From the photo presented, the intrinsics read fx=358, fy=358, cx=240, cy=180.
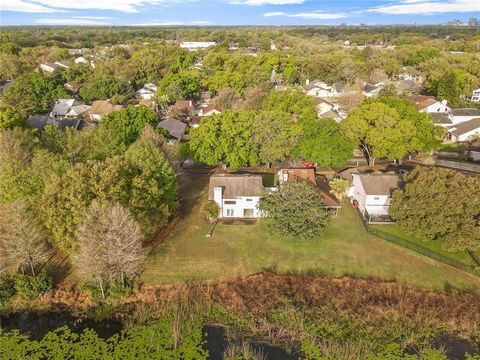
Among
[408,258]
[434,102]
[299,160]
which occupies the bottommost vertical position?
[408,258]

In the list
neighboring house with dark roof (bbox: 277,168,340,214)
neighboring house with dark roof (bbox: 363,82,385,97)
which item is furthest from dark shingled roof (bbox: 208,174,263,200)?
neighboring house with dark roof (bbox: 363,82,385,97)

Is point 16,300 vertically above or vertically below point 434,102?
below

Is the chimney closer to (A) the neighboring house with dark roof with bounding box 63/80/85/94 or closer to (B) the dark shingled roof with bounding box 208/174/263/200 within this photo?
(B) the dark shingled roof with bounding box 208/174/263/200

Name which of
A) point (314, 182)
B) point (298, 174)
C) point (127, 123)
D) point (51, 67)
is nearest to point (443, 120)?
point (314, 182)

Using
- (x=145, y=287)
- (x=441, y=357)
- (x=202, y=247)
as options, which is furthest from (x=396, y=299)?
(x=145, y=287)

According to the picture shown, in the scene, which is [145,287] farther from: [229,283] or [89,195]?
[89,195]

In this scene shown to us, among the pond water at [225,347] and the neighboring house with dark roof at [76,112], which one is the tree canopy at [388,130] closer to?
the pond water at [225,347]

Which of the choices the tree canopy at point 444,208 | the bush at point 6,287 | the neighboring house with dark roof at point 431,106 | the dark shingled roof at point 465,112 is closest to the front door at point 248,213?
the tree canopy at point 444,208
